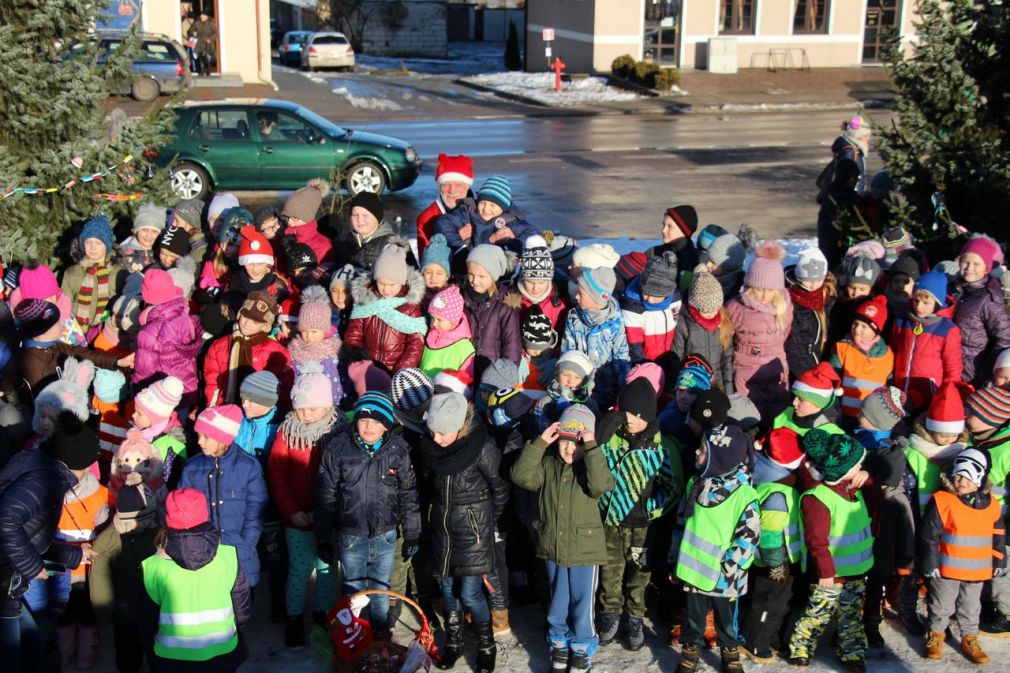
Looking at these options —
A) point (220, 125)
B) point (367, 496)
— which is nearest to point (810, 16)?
point (220, 125)

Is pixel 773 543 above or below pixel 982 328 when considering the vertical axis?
below

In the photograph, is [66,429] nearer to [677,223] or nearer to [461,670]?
[461,670]

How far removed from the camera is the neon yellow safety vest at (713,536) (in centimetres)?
520

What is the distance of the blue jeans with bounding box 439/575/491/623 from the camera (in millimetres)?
5441

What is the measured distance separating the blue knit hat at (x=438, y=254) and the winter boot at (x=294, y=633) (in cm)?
239

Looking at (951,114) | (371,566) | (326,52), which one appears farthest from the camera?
(326,52)

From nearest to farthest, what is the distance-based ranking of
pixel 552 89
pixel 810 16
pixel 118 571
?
pixel 118 571
pixel 552 89
pixel 810 16

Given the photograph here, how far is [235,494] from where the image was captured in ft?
17.5

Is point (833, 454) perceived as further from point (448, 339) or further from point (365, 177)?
point (365, 177)

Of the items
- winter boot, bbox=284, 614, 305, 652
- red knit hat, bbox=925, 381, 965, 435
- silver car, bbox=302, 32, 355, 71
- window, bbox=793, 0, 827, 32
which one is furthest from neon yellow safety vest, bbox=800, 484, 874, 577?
silver car, bbox=302, 32, 355, 71

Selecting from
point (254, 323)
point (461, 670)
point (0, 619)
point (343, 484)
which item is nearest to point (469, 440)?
point (343, 484)

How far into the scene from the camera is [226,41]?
3375 centimetres

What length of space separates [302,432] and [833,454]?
8.97ft

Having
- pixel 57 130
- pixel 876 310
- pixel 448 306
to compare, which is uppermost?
pixel 57 130
